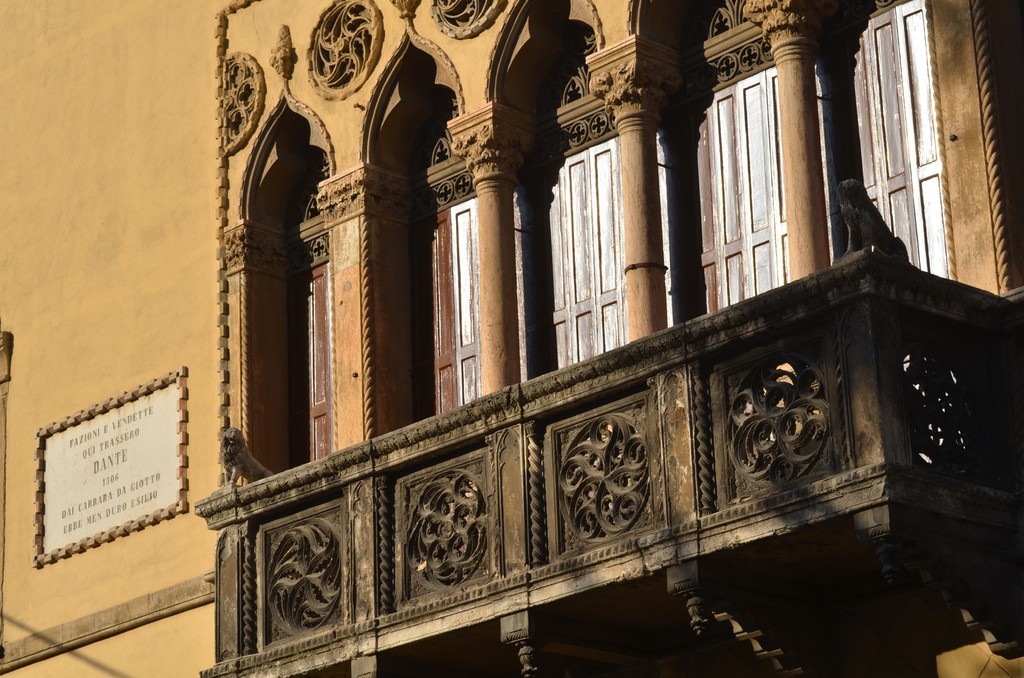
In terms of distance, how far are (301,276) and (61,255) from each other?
237 cm

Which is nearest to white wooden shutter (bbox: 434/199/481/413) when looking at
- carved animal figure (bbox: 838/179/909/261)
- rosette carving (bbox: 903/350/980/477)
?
carved animal figure (bbox: 838/179/909/261)

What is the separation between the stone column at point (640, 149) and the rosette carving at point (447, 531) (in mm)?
1454

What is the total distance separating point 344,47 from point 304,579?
4.06 m

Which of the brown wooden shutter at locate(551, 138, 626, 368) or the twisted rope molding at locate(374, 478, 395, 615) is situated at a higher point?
the brown wooden shutter at locate(551, 138, 626, 368)

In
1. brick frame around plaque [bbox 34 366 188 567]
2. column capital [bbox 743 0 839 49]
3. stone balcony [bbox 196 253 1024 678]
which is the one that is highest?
column capital [bbox 743 0 839 49]

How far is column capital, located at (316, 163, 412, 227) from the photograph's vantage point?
580 inches

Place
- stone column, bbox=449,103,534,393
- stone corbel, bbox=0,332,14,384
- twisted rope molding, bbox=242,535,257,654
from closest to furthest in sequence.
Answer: twisted rope molding, bbox=242,535,257,654, stone column, bbox=449,103,534,393, stone corbel, bbox=0,332,14,384

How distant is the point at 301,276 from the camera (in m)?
15.6

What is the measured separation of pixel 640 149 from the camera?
13070 mm

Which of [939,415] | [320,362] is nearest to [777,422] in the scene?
[939,415]

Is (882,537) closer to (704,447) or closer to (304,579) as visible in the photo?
(704,447)

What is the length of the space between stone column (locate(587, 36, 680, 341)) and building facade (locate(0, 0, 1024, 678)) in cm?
2

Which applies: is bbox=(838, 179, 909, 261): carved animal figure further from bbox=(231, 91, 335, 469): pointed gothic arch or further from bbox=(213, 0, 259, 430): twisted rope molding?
bbox=(213, 0, 259, 430): twisted rope molding

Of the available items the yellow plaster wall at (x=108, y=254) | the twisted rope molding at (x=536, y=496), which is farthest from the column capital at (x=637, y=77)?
the yellow plaster wall at (x=108, y=254)
